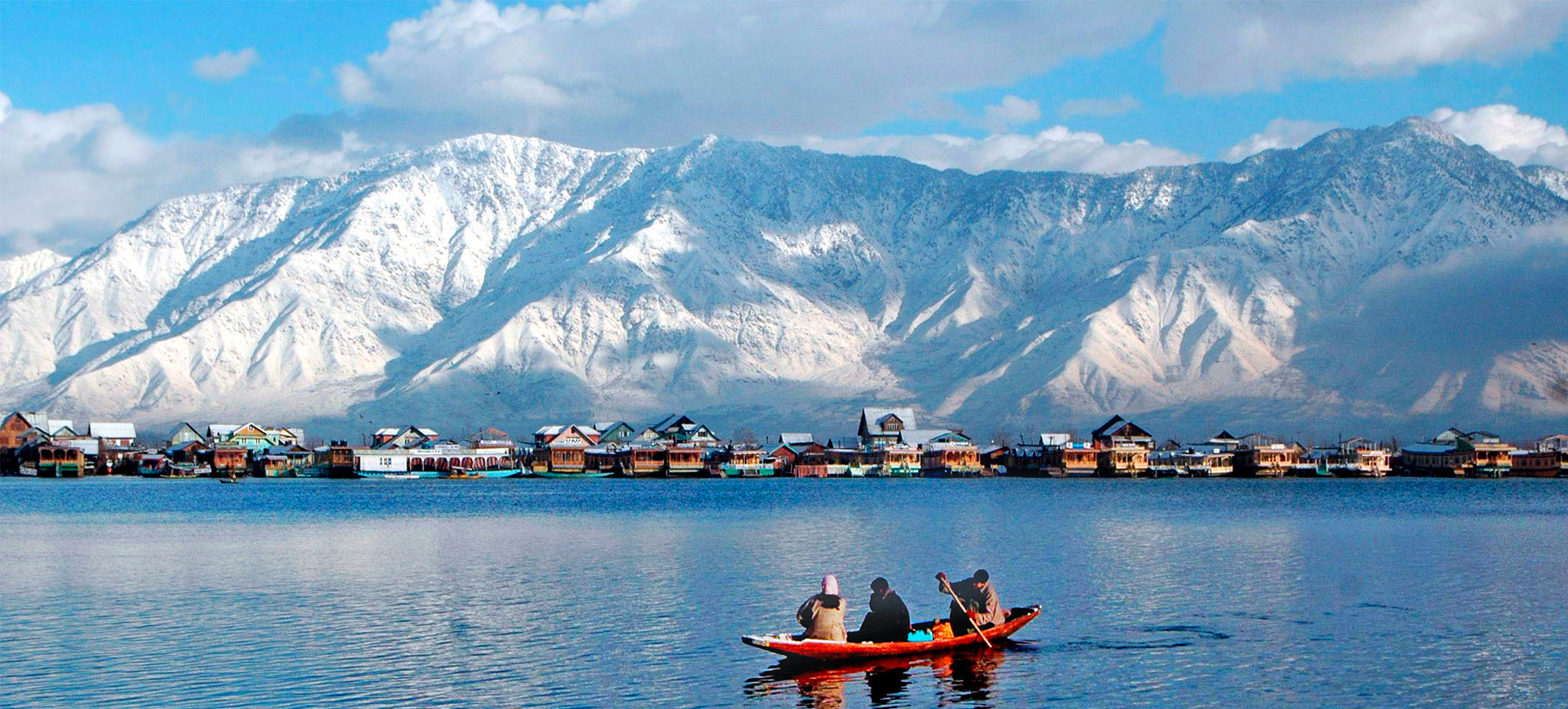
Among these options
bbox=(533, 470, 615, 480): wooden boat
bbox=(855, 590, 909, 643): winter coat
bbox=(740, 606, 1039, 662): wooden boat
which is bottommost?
bbox=(740, 606, 1039, 662): wooden boat

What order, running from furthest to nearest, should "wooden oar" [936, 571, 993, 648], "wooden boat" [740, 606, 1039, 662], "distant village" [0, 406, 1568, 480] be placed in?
"distant village" [0, 406, 1568, 480]
"wooden oar" [936, 571, 993, 648]
"wooden boat" [740, 606, 1039, 662]

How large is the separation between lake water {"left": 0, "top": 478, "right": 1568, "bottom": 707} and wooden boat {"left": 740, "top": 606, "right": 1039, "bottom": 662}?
1.78 ft

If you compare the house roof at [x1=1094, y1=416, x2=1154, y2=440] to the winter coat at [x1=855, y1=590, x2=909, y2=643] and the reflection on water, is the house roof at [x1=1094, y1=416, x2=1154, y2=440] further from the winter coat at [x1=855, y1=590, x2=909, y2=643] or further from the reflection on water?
the winter coat at [x1=855, y1=590, x2=909, y2=643]

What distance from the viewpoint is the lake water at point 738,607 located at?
34000mm

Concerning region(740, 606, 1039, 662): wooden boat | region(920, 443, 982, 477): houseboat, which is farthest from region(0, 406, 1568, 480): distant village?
region(740, 606, 1039, 662): wooden boat

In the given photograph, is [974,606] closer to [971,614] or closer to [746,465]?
[971,614]

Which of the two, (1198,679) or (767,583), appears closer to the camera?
(1198,679)

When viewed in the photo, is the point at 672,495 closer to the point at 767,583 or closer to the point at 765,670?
the point at 767,583

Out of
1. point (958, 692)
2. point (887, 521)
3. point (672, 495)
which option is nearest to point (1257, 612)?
point (958, 692)

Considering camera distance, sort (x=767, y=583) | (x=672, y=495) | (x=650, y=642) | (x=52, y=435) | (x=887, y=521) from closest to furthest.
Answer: (x=650, y=642) < (x=767, y=583) < (x=887, y=521) < (x=672, y=495) < (x=52, y=435)

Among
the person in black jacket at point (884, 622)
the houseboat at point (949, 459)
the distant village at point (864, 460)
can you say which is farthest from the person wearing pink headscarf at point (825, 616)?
the houseboat at point (949, 459)

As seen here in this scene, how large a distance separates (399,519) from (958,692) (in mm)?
59615

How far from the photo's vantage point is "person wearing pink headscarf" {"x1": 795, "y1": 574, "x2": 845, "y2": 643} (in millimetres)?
36000

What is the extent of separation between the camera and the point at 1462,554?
62219 millimetres
